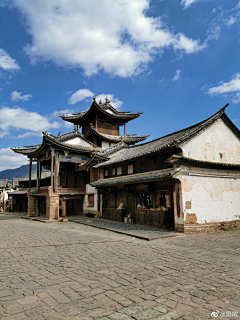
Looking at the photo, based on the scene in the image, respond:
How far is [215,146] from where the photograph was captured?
1366 centimetres

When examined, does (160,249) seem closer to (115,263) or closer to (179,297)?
(115,263)

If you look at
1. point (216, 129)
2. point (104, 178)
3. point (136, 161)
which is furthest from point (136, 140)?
point (216, 129)

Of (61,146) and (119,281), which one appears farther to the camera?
(61,146)

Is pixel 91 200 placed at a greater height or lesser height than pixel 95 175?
lesser

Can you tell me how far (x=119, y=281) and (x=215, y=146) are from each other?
11.0 meters

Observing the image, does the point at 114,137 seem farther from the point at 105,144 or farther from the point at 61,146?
the point at 61,146

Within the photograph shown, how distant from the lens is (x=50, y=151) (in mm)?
21391

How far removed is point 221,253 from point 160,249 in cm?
215

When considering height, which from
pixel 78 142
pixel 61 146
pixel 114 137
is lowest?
pixel 61 146

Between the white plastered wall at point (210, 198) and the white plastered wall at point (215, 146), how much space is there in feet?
4.34

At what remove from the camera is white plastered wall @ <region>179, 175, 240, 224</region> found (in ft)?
38.6

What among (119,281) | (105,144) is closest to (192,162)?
(119,281)

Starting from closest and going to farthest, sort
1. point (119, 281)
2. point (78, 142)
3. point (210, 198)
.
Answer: point (119, 281) < point (210, 198) < point (78, 142)

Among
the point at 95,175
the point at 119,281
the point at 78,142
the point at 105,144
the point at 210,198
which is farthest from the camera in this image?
the point at 105,144
